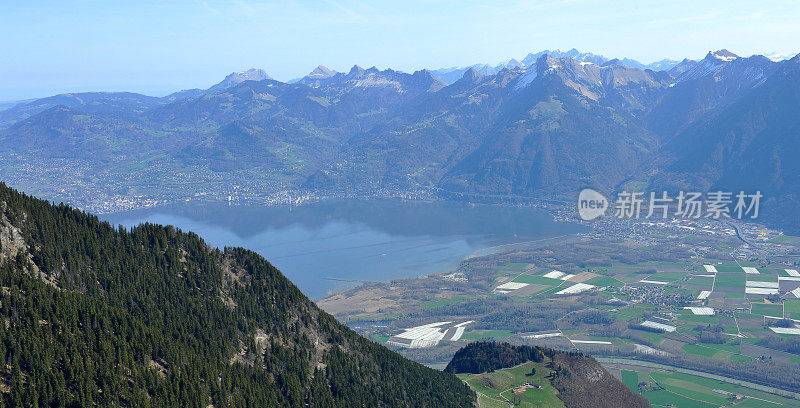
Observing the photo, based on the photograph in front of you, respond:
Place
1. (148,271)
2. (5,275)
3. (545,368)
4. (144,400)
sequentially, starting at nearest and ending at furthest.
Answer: (144,400) → (5,275) → (148,271) → (545,368)

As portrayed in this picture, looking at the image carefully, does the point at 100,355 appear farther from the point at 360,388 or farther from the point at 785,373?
the point at 785,373

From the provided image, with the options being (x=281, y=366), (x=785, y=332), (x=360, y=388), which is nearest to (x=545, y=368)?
(x=360, y=388)

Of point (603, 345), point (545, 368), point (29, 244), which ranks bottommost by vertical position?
point (603, 345)

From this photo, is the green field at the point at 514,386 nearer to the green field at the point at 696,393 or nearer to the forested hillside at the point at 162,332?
the forested hillside at the point at 162,332

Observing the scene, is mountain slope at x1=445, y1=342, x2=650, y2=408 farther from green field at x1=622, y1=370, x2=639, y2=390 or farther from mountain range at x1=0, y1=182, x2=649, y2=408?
green field at x1=622, y1=370, x2=639, y2=390

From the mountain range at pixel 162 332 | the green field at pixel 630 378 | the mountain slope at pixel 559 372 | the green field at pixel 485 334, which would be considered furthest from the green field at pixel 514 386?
the green field at pixel 485 334

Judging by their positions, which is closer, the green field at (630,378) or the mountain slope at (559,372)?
the mountain slope at (559,372)

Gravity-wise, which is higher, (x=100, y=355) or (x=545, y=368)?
(x=100, y=355)
